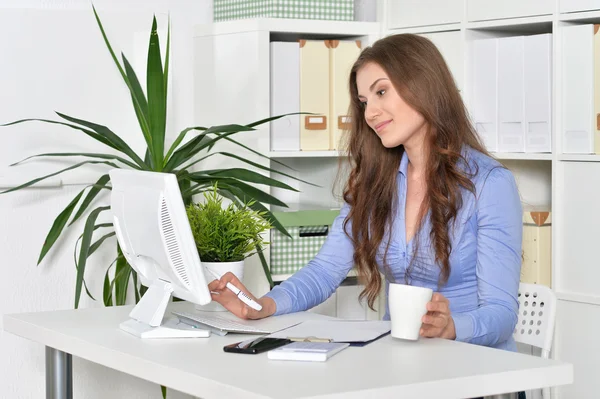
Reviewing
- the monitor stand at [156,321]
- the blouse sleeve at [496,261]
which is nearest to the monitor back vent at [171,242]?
the monitor stand at [156,321]

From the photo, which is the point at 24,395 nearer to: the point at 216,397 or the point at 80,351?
the point at 80,351

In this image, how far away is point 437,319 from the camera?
1936mm

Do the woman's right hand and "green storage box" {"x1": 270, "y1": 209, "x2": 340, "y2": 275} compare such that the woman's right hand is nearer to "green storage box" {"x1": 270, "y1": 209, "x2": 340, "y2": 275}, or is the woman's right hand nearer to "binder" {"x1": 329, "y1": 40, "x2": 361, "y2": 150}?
"green storage box" {"x1": 270, "y1": 209, "x2": 340, "y2": 275}

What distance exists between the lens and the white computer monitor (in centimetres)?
194

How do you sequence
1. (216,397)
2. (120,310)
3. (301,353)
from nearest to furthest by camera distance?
(216,397) < (301,353) < (120,310)

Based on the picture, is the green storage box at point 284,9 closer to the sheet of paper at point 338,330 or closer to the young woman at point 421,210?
the young woman at point 421,210

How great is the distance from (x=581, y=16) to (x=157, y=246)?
1593 millimetres

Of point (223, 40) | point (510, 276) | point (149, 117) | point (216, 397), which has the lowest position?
point (216, 397)

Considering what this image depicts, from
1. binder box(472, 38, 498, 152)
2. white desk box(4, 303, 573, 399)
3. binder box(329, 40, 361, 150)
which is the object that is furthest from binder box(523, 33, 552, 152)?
white desk box(4, 303, 573, 399)

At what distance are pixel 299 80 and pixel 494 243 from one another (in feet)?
4.39

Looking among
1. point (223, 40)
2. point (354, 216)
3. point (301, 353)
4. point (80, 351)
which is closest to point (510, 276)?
point (354, 216)

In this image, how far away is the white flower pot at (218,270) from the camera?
2338 millimetres

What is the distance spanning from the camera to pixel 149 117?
3.00 meters

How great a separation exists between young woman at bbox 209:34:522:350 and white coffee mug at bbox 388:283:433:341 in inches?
11.0
